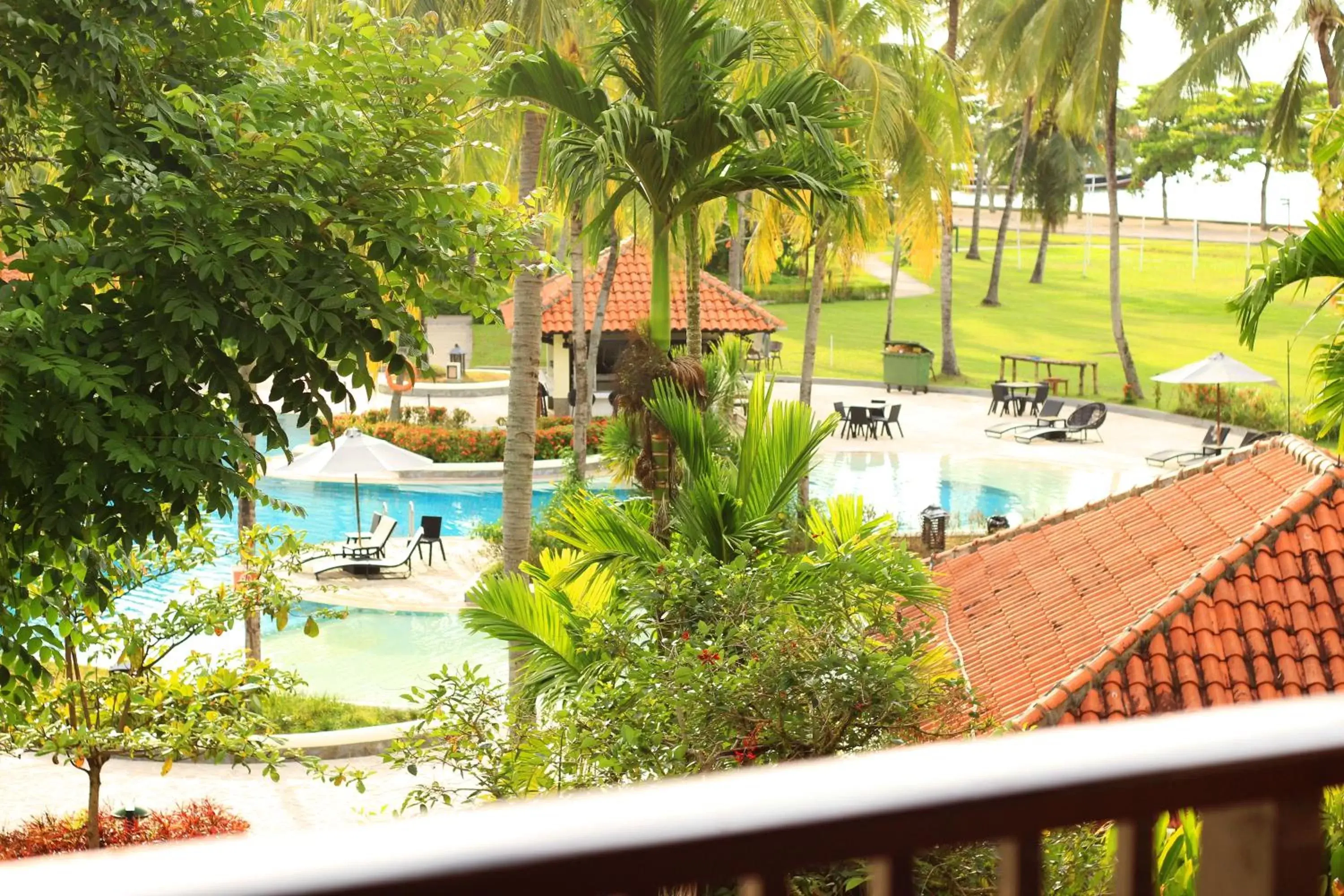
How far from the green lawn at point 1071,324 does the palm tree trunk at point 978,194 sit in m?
0.70

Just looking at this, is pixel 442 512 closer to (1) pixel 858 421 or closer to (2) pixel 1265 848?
(1) pixel 858 421

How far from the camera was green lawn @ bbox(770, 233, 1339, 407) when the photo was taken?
47938 millimetres

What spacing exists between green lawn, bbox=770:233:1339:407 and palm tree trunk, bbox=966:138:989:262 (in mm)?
697

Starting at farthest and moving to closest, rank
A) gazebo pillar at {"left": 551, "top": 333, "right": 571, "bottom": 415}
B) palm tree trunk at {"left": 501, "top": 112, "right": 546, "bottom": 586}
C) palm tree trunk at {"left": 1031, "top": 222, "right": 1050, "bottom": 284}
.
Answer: palm tree trunk at {"left": 1031, "top": 222, "right": 1050, "bottom": 284}
gazebo pillar at {"left": 551, "top": 333, "right": 571, "bottom": 415}
palm tree trunk at {"left": 501, "top": 112, "right": 546, "bottom": 586}

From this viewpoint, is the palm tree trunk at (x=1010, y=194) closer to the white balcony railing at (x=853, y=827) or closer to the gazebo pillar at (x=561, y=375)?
the gazebo pillar at (x=561, y=375)

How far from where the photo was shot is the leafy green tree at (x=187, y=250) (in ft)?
20.2

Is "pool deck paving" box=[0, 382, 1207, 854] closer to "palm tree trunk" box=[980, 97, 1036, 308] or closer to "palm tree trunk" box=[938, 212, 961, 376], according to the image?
"palm tree trunk" box=[938, 212, 961, 376]

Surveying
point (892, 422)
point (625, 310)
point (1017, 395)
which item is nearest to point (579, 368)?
point (625, 310)

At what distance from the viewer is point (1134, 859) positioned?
46.2 inches

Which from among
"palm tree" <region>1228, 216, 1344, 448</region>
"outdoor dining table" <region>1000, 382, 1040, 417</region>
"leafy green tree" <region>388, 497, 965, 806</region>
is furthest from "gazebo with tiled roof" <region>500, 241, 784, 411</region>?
"palm tree" <region>1228, 216, 1344, 448</region>

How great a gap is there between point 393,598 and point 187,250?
42.7ft

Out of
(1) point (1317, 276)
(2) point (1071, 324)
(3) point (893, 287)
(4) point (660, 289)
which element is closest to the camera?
(1) point (1317, 276)

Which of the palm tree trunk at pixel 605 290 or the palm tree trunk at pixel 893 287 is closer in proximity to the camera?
the palm tree trunk at pixel 605 290

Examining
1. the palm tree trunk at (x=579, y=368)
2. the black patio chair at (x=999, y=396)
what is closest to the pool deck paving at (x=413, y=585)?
the palm tree trunk at (x=579, y=368)
